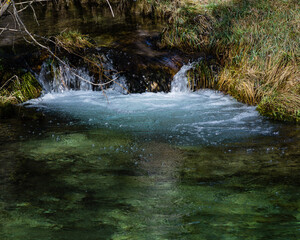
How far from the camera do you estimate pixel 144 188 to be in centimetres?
396

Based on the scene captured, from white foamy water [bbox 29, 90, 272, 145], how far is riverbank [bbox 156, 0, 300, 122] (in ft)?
1.00

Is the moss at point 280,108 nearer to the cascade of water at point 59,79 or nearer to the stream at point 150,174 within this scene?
the stream at point 150,174

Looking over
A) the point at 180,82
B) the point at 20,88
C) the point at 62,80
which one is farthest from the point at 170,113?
the point at 20,88

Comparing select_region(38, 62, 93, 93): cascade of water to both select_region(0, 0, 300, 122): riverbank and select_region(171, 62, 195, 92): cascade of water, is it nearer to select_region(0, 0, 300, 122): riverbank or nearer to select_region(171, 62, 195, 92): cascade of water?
select_region(171, 62, 195, 92): cascade of water

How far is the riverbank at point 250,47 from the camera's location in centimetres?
689

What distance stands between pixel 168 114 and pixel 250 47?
8.12 ft

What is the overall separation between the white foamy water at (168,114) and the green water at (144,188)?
40 centimetres

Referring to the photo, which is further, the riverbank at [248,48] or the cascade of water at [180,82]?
the cascade of water at [180,82]

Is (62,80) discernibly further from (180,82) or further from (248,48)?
(248,48)

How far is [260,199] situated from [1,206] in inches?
87.6

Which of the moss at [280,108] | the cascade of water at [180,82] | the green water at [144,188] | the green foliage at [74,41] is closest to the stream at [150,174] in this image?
the green water at [144,188]

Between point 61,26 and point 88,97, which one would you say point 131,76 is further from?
point 61,26

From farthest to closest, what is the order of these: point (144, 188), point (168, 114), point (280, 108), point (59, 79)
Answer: point (59, 79), point (168, 114), point (280, 108), point (144, 188)

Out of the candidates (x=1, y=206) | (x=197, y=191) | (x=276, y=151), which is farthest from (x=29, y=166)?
(x=276, y=151)
